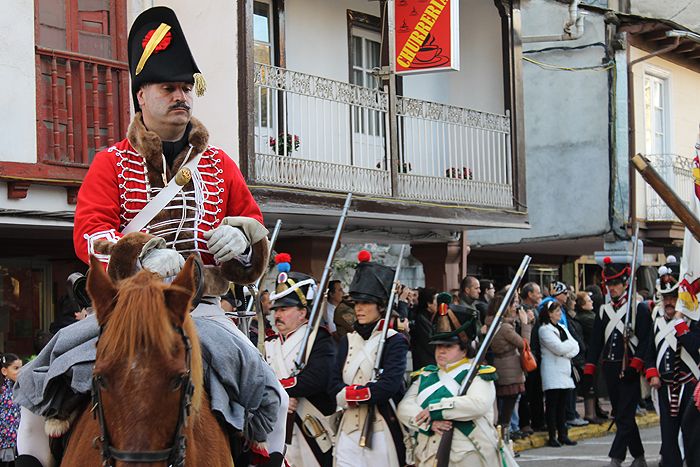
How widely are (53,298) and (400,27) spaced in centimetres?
577

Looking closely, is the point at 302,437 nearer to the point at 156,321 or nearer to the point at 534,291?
the point at 156,321

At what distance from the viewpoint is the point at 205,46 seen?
13.2 meters

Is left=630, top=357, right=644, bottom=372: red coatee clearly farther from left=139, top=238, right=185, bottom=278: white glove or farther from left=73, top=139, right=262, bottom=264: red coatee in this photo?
left=139, top=238, right=185, bottom=278: white glove

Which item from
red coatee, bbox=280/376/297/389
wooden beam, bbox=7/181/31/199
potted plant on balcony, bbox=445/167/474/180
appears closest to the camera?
red coatee, bbox=280/376/297/389

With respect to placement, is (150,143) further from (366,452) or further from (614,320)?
(614,320)

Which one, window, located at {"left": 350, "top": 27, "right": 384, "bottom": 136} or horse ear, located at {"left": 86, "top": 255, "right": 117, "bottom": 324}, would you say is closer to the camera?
horse ear, located at {"left": 86, "top": 255, "right": 117, "bottom": 324}

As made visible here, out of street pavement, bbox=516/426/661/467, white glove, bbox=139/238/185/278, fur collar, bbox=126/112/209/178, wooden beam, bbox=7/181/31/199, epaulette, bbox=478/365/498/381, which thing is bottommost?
street pavement, bbox=516/426/661/467

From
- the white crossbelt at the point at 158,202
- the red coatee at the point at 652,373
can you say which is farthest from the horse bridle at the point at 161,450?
the red coatee at the point at 652,373

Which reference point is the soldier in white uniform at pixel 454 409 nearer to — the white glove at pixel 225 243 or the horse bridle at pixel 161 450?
the white glove at pixel 225 243

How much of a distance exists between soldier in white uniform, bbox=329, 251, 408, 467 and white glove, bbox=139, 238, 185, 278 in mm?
4519

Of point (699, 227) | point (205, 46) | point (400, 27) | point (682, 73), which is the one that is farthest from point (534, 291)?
point (682, 73)

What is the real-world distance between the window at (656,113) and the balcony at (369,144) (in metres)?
7.45

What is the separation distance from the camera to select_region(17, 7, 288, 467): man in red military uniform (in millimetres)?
4488

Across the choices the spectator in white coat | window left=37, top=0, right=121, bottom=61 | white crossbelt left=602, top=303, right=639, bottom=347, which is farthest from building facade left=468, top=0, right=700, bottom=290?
window left=37, top=0, right=121, bottom=61
